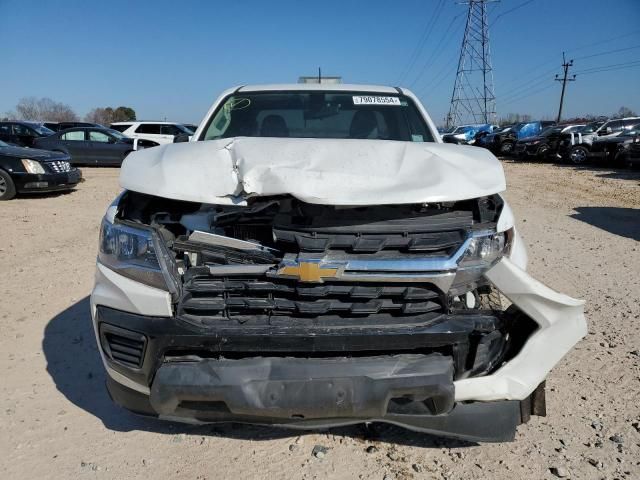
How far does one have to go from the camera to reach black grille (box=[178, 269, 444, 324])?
6.74 feet

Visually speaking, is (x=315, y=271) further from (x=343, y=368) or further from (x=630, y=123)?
(x=630, y=123)

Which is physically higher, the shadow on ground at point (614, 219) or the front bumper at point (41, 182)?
the front bumper at point (41, 182)

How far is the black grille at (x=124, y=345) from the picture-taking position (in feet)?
6.81

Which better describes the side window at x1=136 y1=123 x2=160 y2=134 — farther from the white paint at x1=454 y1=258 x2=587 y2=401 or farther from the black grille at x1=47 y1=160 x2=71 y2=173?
the white paint at x1=454 y1=258 x2=587 y2=401

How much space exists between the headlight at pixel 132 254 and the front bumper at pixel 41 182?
32.5 ft

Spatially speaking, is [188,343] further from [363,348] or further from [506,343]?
[506,343]

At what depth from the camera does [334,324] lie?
204 centimetres

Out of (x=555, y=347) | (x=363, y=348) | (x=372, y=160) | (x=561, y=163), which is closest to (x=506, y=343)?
(x=555, y=347)

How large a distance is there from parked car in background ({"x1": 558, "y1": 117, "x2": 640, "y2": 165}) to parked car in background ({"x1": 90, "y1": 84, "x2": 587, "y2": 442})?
20.4m

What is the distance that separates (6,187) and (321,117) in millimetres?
9287

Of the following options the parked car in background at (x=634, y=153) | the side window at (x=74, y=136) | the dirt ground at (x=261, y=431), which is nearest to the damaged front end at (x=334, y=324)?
the dirt ground at (x=261, y=431)

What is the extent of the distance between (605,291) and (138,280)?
4375 mm

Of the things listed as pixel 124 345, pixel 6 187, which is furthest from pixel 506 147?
pixel 124 345

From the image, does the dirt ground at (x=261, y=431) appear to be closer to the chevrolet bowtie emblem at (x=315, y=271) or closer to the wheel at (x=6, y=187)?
the chevrolet bowtie emblem at (x=315, y=271)
